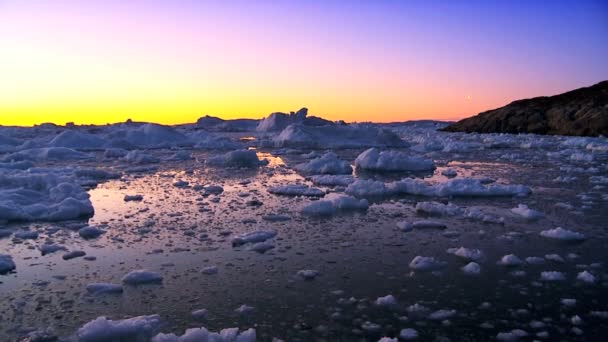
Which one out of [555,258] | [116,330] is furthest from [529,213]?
[116,330]

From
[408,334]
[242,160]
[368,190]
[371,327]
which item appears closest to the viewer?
[408,334]

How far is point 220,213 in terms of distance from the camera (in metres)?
6.70

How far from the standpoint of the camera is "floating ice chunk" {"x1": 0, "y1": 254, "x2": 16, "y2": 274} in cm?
415

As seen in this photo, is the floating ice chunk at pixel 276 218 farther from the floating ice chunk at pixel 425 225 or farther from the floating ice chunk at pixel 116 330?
the floating ice chunk at pixel 116 330

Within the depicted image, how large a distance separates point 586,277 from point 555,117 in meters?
37.0

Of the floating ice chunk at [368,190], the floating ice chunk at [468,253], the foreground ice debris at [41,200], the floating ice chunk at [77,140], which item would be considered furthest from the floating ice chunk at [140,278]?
the floating ice chunk at [77,140]

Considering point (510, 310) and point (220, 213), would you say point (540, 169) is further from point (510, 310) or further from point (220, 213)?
point (510, 310)

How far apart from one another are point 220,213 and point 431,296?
3.80m

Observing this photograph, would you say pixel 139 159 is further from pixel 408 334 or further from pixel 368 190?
pixel 408 334

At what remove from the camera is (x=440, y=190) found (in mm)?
8172

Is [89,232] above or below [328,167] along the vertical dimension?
below

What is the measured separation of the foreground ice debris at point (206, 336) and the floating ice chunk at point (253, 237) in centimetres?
218

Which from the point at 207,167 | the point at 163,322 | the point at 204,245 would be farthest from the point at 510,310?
the point at 207,167

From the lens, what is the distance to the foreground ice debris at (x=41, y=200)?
253 inches
